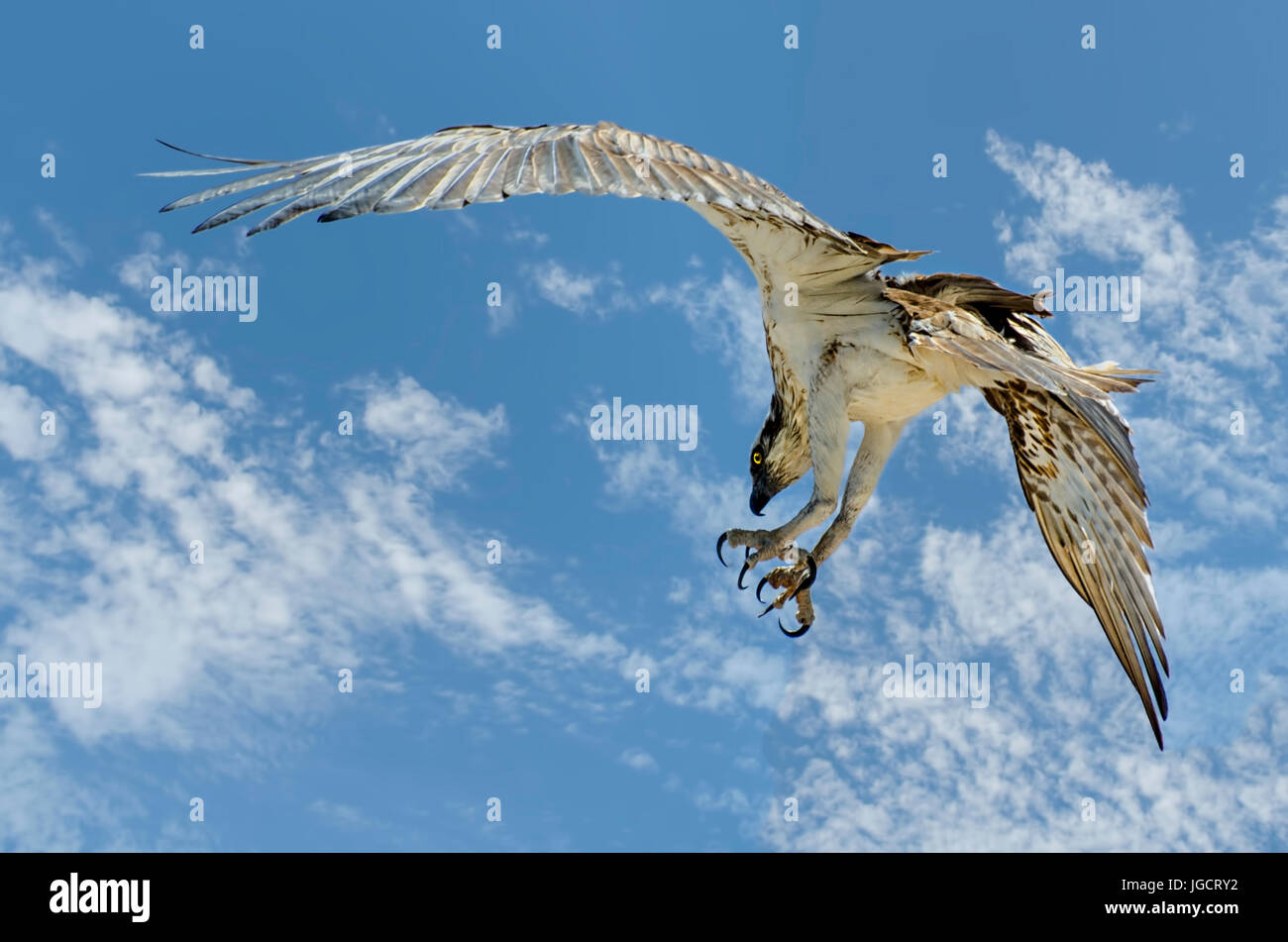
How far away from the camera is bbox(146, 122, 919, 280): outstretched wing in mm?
4809

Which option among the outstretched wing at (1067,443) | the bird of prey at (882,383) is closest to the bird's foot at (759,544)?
the bird of prey at (882,383)

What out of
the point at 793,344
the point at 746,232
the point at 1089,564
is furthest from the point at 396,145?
the point at 1089,564

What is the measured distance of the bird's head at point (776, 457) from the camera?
762cm

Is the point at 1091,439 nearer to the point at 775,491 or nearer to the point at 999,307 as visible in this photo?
the point at 999,307

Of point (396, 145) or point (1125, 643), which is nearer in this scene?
point (396, 145)

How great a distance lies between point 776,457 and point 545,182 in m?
3.03

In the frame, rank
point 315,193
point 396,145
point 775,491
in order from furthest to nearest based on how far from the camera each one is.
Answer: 1. point 775,491
2. point 396,145
3. point 315,193

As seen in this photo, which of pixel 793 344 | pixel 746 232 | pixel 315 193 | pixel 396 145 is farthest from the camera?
pixel 793 344

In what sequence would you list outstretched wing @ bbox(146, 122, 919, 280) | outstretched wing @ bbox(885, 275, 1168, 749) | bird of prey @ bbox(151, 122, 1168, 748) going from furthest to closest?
1. outstretched wing @ bbox(885, 275, 1168, 749)
2. bird of prey @ bbox(151, 122, 1168, 748)
3. outstretched wing @ bbox(146, 122, 919, 280)

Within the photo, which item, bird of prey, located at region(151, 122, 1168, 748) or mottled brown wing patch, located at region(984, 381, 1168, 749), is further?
mottled brown wing patch, located at region(984, 381, 1168, 749)

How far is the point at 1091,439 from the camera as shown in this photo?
6785mm

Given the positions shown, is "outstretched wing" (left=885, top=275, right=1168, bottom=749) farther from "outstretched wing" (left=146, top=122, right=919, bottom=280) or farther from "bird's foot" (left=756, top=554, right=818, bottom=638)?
"bird's foot" (left=756, top=554, right=818, bottom=638)

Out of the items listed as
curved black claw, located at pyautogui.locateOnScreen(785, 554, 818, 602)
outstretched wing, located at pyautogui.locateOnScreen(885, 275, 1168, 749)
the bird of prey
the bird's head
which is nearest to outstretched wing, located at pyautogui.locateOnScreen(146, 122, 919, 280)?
the bird of prey

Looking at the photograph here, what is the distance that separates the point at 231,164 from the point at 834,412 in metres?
3.42
